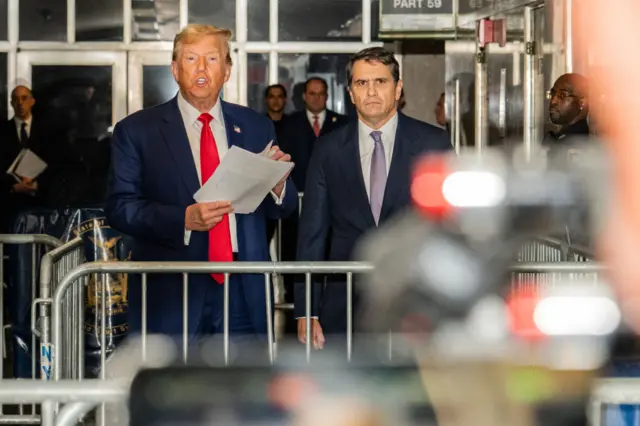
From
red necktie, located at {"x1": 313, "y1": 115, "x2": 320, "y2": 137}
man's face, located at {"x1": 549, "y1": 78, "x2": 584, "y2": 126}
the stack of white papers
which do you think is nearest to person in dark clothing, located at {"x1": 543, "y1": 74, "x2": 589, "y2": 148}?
man's face, located at {"x1": 549, "y1": 78, "x2": 584, "y2": 126}

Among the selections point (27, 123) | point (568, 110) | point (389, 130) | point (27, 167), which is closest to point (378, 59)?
point (389, 130)

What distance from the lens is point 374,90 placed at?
578 cm

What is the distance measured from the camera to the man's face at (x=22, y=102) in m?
13.0

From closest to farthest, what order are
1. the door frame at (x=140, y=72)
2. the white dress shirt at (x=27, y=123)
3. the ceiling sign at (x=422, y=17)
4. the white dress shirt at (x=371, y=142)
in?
the white dress shirt at (x=371, y=142), the ceiling sign at (x=422, y=17), the white dress shirt at (x=27, y=123), the door frame at (x=140, y=72)

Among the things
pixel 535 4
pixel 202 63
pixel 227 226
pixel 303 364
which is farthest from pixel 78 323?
pixel 535 4

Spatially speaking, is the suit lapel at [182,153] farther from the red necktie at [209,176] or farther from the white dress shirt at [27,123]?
the white dress shirt at [27,123]

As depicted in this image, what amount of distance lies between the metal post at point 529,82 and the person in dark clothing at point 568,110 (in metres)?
1.42

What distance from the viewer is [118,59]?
15102 millimetres

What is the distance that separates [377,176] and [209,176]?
744 millimetres

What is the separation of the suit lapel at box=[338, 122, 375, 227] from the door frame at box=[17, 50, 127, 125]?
9480 millimetres

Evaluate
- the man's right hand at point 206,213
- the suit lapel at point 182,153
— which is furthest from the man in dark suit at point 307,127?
the man's right hand at point 206,213

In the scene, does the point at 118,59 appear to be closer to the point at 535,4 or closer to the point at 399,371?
the point at 535,4

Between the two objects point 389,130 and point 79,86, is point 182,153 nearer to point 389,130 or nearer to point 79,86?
point 389,130

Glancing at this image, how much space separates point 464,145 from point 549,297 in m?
10.1
